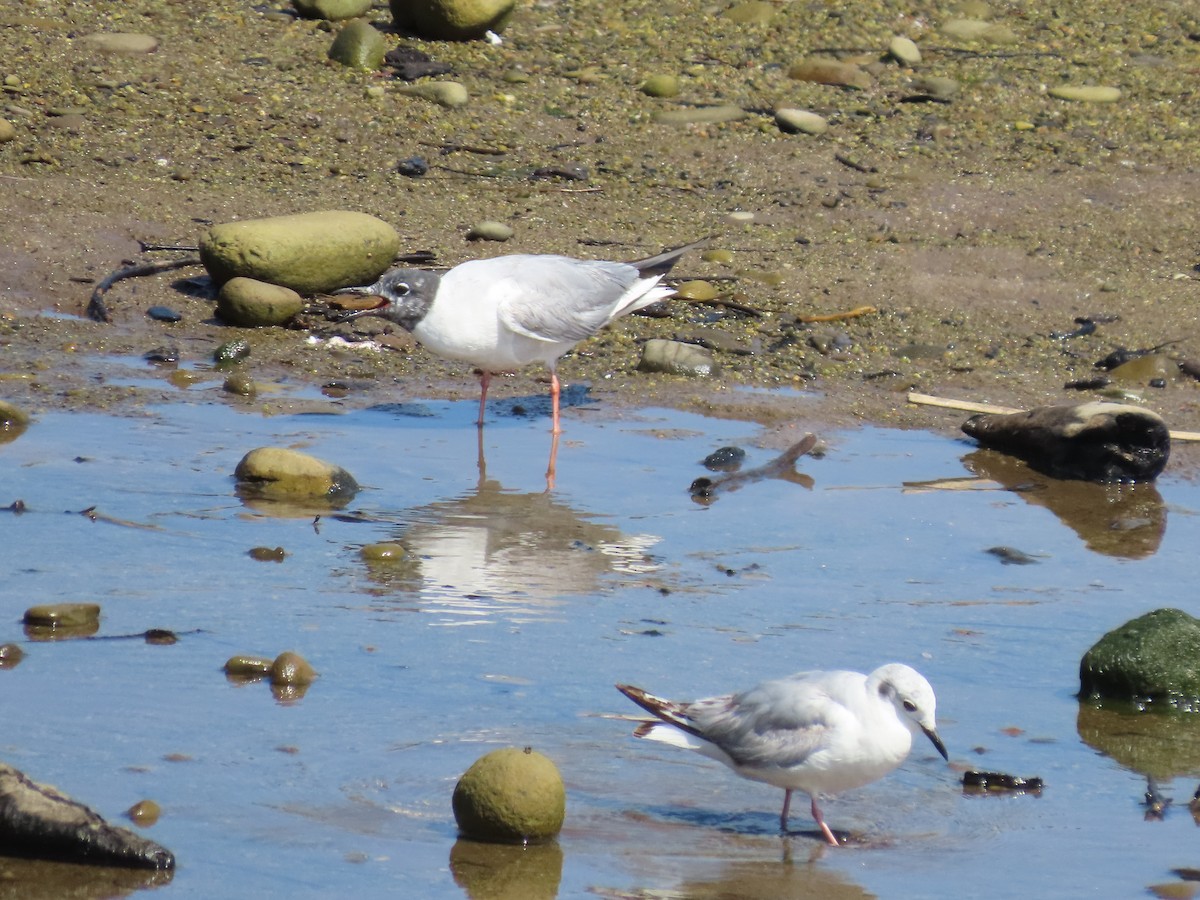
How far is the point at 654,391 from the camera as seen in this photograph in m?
8.80

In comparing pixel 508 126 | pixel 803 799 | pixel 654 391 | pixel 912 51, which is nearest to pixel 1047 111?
pixel 912 51

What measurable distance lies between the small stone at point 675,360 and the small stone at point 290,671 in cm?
437

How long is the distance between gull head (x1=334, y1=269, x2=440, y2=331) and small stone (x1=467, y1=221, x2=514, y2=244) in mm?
2414

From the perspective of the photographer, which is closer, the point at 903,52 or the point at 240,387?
the point at 240,387

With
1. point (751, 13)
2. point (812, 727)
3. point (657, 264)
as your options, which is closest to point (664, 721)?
point (812, 727)

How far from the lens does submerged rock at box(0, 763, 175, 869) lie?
12.2 feet

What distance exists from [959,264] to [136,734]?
742cm

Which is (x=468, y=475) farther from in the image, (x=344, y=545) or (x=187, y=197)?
(x=187, y=197)

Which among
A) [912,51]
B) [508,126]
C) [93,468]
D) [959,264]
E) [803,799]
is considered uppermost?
[912,51]

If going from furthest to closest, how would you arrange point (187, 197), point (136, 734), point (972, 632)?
point (187, 197) < point (972, 632) < point (136, 734)

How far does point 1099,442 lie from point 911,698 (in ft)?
12.7

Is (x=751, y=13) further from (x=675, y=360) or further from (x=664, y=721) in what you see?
(x=664, y=721)

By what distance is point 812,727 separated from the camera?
425cm

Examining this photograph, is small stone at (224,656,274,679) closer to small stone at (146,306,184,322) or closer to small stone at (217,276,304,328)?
small stone at (217,276,304,328)
